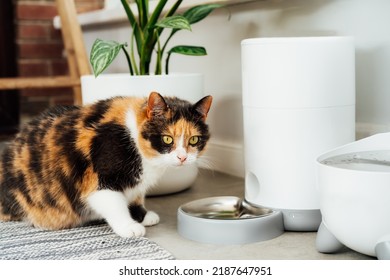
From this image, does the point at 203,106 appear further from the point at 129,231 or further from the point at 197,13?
the point at 197,13

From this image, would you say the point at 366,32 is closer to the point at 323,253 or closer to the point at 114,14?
the point at 323,253

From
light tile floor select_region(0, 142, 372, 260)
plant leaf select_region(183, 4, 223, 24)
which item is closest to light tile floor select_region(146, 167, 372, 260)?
light tile floor select_region(0, 142, 372, 260)

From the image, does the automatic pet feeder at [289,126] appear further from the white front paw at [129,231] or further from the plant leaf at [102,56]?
the plant leaf at [102,56]

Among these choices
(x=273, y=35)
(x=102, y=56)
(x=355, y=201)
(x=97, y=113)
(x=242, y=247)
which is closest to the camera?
(x=355, y=201)

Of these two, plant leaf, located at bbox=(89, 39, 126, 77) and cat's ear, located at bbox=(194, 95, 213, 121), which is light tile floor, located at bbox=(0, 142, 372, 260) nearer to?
cat's ear, located at bbox=(194, 95, 213, 121)

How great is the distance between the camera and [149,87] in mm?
1321

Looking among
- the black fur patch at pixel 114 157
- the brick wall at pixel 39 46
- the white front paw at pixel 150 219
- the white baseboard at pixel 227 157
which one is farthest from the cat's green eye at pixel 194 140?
the brick wall at pixel 39 46

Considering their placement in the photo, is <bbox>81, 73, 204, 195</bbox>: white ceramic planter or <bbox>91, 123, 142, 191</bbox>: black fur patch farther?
<bbox>81, 73, 204, 195</bbox>: white ceramic planter

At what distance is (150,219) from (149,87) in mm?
330

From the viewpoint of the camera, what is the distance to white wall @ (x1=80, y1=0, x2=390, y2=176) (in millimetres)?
1257

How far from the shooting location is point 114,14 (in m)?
2.12

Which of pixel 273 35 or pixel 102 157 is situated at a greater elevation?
pixel 273 35

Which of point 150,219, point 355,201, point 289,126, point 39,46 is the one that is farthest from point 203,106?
point 39,46

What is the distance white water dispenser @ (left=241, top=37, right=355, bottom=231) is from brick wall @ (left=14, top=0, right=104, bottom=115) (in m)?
1.73
